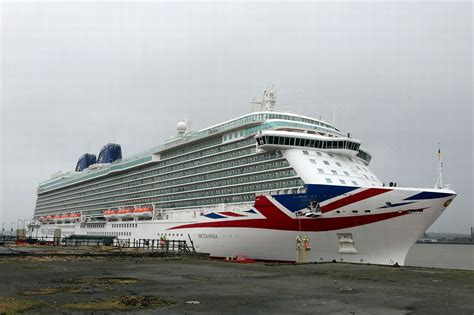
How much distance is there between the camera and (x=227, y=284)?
12.8m

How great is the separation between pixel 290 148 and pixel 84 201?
50.6 m

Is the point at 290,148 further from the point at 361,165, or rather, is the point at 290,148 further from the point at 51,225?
the point at 51,225

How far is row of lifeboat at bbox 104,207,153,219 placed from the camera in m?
48.0

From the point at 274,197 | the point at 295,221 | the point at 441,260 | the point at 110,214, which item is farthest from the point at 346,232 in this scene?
the point at 441,260

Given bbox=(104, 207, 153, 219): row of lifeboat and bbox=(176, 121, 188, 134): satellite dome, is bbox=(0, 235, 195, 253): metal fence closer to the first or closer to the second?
bbox=(104, 207, 153, 219): row of lifeboat

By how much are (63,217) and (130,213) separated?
35.0 m

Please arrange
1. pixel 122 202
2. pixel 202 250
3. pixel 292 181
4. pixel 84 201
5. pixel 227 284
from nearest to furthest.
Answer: pixel 227 284 < pixel 292 181 < pixel 202 250 < pixel 122 202 < pixel 84 201

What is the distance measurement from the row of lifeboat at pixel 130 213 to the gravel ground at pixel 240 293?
1281 inches

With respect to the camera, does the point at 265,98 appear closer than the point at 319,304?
No

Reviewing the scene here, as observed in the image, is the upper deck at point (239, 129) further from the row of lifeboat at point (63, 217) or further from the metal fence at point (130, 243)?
the row of lifeboat at point (63, 217)

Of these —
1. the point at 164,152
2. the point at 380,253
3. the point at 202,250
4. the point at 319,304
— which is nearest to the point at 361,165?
the point at 380,253

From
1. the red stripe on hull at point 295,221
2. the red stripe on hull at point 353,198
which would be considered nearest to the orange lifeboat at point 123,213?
the red stripe on hull at point 295,221

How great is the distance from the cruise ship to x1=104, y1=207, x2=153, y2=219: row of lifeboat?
0.15 m

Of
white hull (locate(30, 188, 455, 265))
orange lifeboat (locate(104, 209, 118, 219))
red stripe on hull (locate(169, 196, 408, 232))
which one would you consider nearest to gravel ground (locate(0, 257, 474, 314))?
white hull (locate(30, 188, 455, 265))
